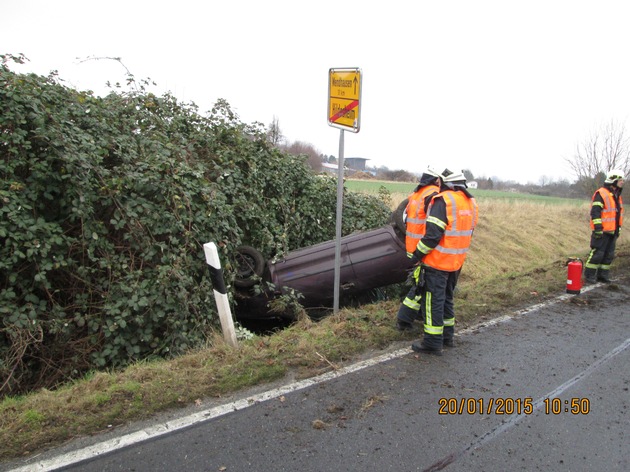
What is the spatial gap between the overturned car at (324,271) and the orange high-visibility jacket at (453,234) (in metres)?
1.46

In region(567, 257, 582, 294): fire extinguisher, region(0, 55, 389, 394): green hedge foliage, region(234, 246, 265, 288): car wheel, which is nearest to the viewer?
region(0, 55, 389, 394): green hedge foliage

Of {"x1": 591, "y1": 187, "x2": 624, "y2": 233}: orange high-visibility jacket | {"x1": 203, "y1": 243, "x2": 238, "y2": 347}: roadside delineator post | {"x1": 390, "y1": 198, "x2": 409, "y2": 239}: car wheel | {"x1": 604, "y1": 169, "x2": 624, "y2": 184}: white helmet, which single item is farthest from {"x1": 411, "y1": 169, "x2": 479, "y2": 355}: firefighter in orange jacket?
{"x1": 604, "y1": 169, "x2": 624, "y2": 184}: white helmet

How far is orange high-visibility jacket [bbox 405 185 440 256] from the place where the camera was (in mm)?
4836

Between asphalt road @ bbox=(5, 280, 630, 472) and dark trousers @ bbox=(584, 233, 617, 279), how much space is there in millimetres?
4293

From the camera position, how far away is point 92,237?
4.48 meters

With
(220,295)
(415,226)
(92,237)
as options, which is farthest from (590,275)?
(92,237)

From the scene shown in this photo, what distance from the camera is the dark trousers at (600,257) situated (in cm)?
835

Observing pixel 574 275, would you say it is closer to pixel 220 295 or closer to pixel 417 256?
pixel 417 256

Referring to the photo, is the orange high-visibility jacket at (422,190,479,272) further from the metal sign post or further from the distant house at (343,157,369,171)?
the distant house at (343,157,369,171)

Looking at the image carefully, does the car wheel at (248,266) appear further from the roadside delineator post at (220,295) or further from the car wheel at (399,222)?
the car wheel at (399,222)

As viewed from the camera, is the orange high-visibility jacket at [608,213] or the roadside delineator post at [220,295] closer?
the roadside delineator post at [220,295]

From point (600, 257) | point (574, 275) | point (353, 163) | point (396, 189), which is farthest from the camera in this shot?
point (353, 163)
